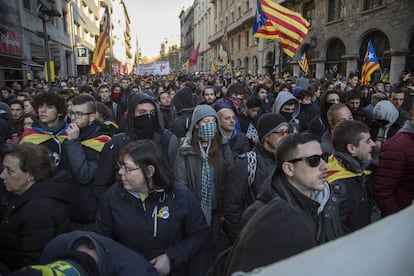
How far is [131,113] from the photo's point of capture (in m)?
3.25

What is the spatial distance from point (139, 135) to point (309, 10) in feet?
75.7

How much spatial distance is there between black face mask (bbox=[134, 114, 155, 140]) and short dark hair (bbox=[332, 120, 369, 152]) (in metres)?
1.77

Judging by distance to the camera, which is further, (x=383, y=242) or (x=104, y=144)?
(x=104, y=144)

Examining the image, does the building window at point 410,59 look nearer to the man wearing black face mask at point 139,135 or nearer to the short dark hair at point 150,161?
the man wearing black face mask at point 139,135

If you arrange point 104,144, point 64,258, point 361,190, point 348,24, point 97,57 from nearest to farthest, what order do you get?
point 64,258, point 361,190, point 104,144, point 97,57, point 348,24

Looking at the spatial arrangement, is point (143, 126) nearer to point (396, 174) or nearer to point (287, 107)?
point (396, 174)

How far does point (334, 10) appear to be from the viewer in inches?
774

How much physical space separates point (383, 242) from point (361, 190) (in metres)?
1.83

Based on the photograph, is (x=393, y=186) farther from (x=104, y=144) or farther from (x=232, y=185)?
(x=104, y=144)

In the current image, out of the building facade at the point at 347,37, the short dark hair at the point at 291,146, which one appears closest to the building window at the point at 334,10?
the building facade at the point at 347,37

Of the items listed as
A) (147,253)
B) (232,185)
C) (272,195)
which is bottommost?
(147,253)

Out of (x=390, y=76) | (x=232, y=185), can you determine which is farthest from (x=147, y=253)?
(x=390, y=76)

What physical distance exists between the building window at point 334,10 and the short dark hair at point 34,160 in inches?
812

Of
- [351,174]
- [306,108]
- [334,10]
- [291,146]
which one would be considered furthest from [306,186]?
[334,10]
